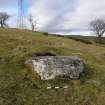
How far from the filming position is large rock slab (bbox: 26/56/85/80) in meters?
17.5

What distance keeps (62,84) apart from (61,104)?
243 cm

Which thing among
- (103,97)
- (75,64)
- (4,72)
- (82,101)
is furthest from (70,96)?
(4,72)

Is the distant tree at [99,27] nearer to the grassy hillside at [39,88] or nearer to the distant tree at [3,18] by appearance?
the distant tree at [3,18]

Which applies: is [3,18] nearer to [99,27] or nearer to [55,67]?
[99,27]

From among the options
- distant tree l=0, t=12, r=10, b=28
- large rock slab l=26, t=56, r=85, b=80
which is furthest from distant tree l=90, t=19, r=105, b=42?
large rock slab l=26, t=56, r=85, b=80

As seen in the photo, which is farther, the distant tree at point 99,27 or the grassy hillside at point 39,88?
the distant tree at point 99,27

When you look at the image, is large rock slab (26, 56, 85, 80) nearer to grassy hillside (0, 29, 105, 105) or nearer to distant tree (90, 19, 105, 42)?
grassy hillside (0, 29, 105, 105)

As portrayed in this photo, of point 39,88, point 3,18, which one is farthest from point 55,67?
point 3,18

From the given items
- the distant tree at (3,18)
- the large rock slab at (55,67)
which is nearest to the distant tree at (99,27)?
the distant tree at (3,18)

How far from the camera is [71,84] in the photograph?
17.2 metres

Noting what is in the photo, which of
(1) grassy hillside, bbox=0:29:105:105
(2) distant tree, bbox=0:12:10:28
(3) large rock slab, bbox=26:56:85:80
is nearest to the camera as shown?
(1) grassy hillside, bbox=0:29:105:105

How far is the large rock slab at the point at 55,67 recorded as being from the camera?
57.6 feet

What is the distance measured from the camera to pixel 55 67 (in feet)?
58.5

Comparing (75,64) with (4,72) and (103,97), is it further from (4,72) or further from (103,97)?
(4,72)
